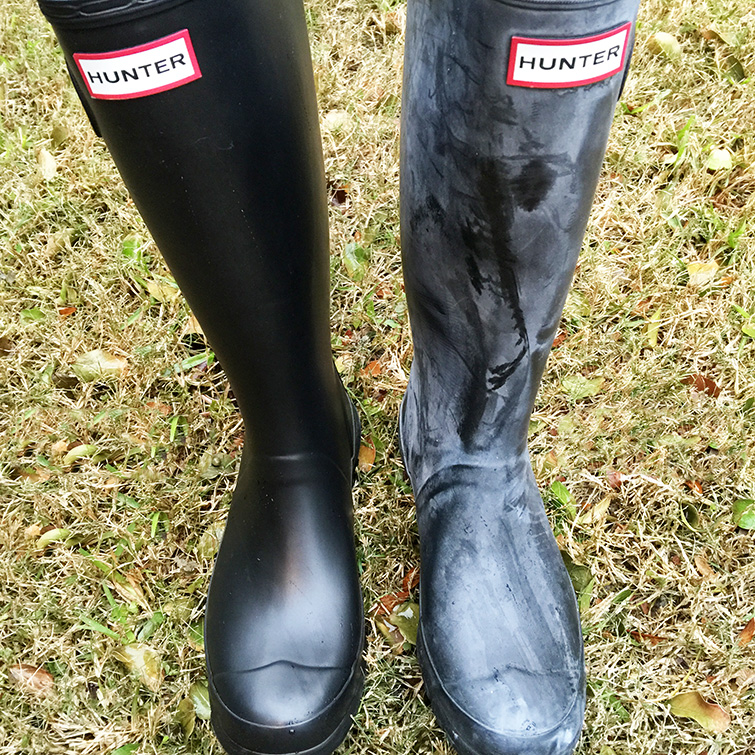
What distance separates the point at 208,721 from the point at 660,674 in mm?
641

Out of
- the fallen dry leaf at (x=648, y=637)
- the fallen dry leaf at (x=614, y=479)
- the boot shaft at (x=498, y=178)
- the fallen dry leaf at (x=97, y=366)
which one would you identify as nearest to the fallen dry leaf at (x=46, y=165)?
the fallen dry leaf at (x=97, y=366)

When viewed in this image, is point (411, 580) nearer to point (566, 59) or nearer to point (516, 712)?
point (516, 712)

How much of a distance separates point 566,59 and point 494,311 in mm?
274

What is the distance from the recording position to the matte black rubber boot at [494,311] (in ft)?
2.02

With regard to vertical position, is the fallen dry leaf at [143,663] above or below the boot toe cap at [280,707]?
below

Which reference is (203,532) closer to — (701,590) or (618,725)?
(618,725)

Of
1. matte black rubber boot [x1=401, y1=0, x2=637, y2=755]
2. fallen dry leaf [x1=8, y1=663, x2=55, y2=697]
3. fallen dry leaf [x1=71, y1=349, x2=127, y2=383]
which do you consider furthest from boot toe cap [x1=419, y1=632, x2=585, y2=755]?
fallen dry leaf [x1=71, y1=349, x2=127, y2=383]

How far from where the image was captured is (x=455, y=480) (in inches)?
39.2

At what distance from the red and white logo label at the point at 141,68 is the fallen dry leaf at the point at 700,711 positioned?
100 cm

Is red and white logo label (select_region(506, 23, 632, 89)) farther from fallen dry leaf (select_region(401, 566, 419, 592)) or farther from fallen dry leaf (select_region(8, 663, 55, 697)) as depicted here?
fallen dry leaf (select_region(8, 663, 55, 697))

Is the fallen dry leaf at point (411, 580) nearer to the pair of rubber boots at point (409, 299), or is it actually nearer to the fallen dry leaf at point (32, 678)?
the pair of rubber boots at point (409, 299)

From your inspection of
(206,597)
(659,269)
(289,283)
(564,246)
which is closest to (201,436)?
(206,597)

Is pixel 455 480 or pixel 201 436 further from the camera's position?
pixel 201 436

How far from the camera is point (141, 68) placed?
608 millimetres
